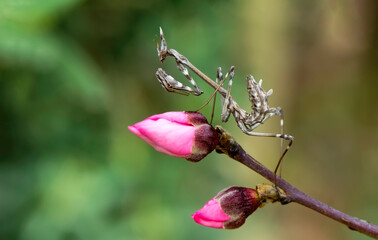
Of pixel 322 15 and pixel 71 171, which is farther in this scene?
pixel 322 15

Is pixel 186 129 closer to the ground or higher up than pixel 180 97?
higher up

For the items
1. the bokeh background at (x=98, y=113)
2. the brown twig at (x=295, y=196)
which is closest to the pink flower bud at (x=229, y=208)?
the brown twig at (x=295, y=196)

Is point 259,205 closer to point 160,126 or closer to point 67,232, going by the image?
point 160,126

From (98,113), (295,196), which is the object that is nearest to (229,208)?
(295,196)

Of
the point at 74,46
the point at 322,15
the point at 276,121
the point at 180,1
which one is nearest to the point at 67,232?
the point at 74,46

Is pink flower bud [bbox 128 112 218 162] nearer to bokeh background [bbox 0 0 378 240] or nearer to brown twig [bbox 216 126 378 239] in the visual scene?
brown twig [bbox 216 126 378 239]

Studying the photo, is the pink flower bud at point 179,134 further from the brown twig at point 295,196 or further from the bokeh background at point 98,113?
the bokeh background at point 98,113
